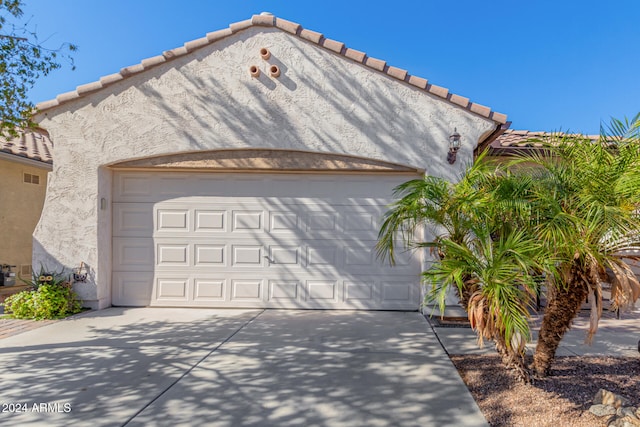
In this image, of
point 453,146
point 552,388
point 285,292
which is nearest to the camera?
point 552,388

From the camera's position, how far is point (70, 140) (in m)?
6.84

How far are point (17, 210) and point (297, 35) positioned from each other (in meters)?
8.98

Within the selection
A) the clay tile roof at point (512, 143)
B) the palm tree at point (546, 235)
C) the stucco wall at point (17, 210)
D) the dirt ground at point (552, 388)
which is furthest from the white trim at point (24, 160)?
the clay tile roof at point (512, 143)

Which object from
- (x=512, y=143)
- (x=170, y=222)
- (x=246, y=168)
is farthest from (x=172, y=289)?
(x=512, y=143)

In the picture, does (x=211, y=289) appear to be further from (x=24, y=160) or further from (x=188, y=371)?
(x=24, y=160)

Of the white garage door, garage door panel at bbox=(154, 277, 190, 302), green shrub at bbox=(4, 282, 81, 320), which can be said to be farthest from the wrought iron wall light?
Result: green shrub at bbox=(4, 282, 81, 320)

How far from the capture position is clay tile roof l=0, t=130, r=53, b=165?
28.3 feet

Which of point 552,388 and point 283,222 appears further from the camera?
point 283,222

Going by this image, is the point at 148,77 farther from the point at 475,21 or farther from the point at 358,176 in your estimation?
the point at 475,21

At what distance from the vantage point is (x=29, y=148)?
9758 millimetres

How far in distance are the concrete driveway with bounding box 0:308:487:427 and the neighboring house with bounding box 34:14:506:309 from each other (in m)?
1.18

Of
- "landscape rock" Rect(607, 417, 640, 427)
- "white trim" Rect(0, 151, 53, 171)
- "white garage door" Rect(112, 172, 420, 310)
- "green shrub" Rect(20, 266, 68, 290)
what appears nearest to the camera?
"landscape rock" Rect(607, 417, 640, 427)

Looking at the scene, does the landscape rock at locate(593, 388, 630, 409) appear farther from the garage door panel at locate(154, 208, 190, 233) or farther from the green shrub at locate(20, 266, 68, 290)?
the green shrub at locate(20, 266, 68, 290)

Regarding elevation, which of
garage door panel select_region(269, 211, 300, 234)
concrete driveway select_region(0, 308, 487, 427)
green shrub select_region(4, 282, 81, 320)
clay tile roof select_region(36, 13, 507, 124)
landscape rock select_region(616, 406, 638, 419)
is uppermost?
clay tile roof select_region(36, 13, 507, 124)
